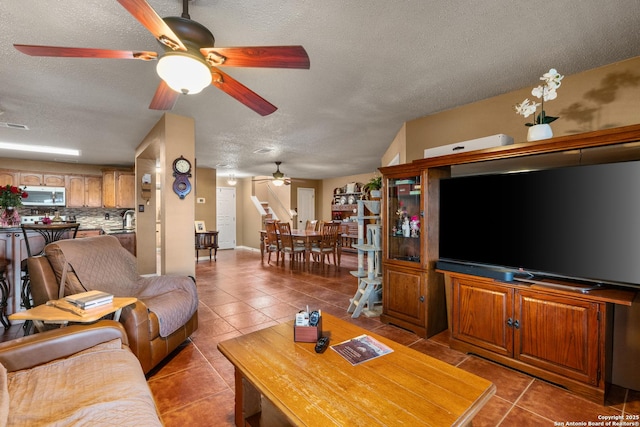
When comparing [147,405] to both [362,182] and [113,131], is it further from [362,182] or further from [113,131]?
[362,182]

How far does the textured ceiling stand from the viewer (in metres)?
1.60

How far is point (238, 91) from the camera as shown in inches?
74.5

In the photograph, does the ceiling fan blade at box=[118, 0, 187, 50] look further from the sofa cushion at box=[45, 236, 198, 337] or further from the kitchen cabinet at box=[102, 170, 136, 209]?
the kitchen cabinet at box=[102, 170, 136, 209]

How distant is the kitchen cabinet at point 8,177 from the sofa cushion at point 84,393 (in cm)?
657

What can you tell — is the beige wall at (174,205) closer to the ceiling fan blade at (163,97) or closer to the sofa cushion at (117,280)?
the sofa cushion at (117,280)

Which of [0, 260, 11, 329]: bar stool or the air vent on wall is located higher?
the air vent on wall

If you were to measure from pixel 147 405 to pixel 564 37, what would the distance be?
3.06 meters

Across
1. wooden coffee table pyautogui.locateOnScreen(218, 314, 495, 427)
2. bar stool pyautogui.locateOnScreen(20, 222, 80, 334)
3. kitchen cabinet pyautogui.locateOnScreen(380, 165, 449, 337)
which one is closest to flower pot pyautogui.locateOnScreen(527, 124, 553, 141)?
kitchen cabinet pyautogui.locateOnScreen(380, 165, 449, 337)

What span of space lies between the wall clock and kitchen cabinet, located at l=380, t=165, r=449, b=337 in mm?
2325

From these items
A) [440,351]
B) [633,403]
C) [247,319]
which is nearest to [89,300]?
[247,319]

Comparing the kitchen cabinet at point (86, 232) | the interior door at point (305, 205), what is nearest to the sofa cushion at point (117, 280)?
the kitchen cabinet at point (86, 232)

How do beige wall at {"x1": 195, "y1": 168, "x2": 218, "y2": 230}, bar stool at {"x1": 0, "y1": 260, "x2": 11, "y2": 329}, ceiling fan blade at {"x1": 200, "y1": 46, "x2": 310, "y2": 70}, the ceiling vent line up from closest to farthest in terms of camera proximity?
ceiling fan blade at {"x1": 200, "y1": 46, "x2": 310, "y2": 70}
bar stool at {"x1": 0, "y1": 260, "x2": 11, "y2": 329}
the ceiling vent
beige wall at {"x1": 195, "y1": 168, "x2": 218, "y2": 230}

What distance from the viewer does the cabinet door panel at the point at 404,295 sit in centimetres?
284

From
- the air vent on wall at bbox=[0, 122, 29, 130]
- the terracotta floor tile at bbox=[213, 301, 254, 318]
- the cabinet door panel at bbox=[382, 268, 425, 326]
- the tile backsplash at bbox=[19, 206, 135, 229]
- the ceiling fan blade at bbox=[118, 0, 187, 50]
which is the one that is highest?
the air vent on wall at bbox=[0, 122, 29, 130]
